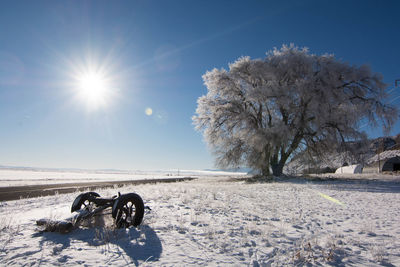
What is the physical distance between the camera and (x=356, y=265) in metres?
3.22

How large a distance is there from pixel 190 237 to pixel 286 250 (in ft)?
5.40

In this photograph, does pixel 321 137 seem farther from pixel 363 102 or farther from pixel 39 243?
pixel 39 243

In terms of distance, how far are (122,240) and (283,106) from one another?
59.2 feet

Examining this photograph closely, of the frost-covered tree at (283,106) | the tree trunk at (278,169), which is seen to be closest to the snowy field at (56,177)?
the frost-covered tree at (283,106)

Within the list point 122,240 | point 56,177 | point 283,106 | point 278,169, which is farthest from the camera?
point 56,177

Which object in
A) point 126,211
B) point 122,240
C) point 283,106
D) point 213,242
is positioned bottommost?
point 213,242

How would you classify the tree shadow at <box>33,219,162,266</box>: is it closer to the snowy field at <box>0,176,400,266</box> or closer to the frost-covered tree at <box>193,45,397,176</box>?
the snowy field at <box>0,176,400,266</box>

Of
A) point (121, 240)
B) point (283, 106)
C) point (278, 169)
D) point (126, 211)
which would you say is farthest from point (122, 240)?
point (278, 169)

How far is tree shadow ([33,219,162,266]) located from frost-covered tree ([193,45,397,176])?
1496cm

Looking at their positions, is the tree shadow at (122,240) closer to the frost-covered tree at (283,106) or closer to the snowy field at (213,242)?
the snowy field at (213,242)

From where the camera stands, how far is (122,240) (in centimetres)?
385

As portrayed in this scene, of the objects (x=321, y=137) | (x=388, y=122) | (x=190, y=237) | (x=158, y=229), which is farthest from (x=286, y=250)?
(x=388, y=122)

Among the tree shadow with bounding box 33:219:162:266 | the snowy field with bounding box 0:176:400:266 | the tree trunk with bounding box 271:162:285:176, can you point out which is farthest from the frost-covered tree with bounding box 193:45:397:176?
the tree shadow with bounding box 33:219:162:266

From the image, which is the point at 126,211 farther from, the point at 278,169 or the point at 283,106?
the point at 278,169
